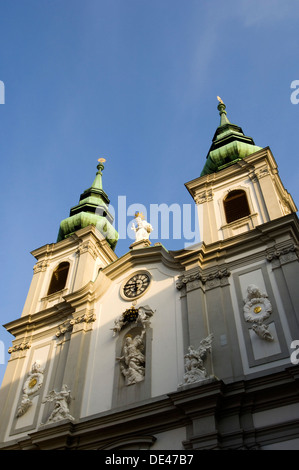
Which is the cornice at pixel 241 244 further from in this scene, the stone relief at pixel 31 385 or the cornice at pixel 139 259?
the stone relief at pixel 31 385

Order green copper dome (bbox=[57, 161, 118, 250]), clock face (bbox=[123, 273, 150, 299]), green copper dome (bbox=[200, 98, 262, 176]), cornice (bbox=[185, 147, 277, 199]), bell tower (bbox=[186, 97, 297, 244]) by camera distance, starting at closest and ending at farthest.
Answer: bell tower (bbox=[186, 97, 297, 244]) < clock face (bbox=[123, 273, 150, 299]) < cornice (bbox=[185, 147, 277, 199]) < green copper dome (bbox=[200, 98, 262, 176]) < green copper dome (bbox=[57, 161, 118, 250])

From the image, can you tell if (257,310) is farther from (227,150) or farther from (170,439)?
(227,150)

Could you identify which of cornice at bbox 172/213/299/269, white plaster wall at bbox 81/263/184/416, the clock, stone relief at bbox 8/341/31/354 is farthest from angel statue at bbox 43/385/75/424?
cornice at bbox 172/213/299/269

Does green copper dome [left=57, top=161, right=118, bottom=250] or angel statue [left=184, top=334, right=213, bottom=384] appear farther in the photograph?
green copper dome [left=57, top=161, right=118, bottom=250]

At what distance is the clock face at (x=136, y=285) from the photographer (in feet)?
51.3

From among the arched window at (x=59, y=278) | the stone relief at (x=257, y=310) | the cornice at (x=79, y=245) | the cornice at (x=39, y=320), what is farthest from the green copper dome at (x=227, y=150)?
the cornice at (x=39, y=320)

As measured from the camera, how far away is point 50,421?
1319 cm

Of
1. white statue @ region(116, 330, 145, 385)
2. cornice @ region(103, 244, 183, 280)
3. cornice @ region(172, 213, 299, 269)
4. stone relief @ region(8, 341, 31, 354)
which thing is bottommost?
white statue @ region(116, 330, 145, 385)

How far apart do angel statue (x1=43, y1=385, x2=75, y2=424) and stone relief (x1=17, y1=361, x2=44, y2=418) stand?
1324mm

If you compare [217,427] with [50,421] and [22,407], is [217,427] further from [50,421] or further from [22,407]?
[22,407]

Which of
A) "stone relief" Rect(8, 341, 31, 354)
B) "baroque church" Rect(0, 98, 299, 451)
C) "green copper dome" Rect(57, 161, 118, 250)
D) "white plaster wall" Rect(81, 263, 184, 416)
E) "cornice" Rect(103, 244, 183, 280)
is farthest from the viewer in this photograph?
"green copper dome" Rect(57, 161, 118, 250)

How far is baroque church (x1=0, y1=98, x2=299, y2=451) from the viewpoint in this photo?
10.8 meters

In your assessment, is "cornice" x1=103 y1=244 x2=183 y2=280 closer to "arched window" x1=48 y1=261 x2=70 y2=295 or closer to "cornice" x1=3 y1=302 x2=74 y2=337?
"cornice" x1=3 y1=302 x2=74 y2=337

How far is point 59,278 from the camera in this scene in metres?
19.4
